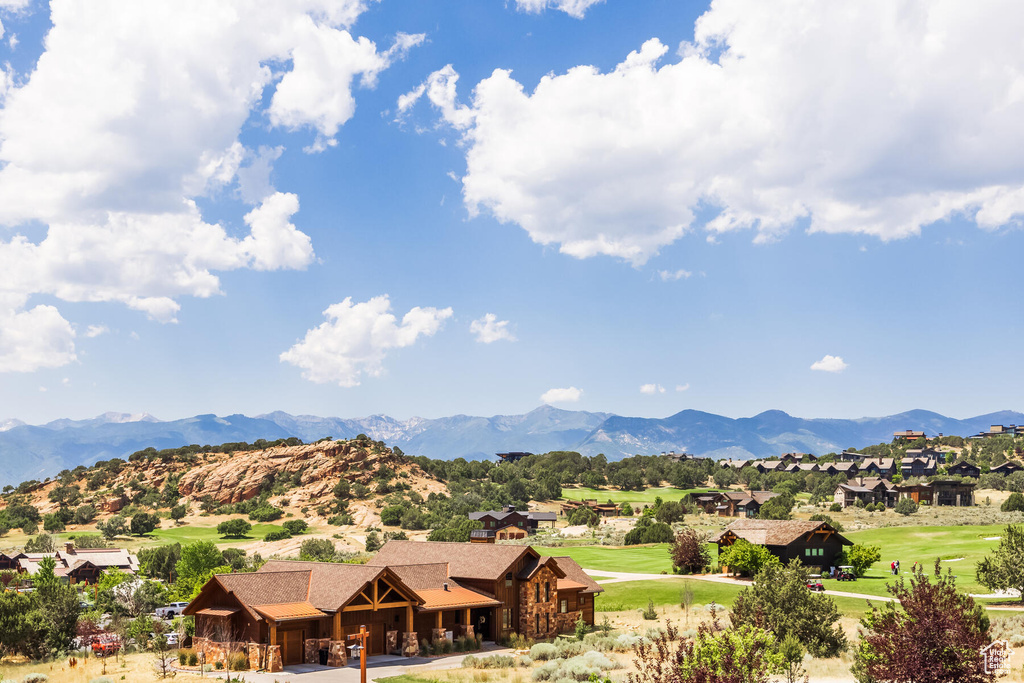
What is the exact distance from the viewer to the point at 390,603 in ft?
155

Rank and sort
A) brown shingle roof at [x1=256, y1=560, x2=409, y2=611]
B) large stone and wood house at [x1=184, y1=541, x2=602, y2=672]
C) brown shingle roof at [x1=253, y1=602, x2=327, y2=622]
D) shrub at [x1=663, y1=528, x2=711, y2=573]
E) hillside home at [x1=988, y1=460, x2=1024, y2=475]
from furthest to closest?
hillside home at [x1=988, y1=460, x2=1024, y2=475]
shrub at [x1=663, y1=528, x2=711, y2=573]
brown shingle roof at [x1=256, y1=560, x2=409, y2=611]
large stone and wood house at [x1=184, y1=541, x2=602, y2=672]
brown shingle roof at [x1=253, y1=602, x2=327, y2=622]

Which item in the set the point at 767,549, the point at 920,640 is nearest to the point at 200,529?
the point at 767,549

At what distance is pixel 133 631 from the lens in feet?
172

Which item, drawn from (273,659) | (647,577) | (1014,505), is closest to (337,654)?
(273,659)

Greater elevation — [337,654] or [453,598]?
[453,598]

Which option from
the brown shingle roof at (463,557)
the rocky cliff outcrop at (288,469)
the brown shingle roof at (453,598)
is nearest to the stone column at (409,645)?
the brown shingle roof at (453,598)

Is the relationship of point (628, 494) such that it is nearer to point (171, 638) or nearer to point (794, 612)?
point (171, 638)

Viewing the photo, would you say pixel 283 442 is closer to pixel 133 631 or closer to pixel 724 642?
pixel 133 631

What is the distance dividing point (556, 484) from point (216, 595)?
129068mm

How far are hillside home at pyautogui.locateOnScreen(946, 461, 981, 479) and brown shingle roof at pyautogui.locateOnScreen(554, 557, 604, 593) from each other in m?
137

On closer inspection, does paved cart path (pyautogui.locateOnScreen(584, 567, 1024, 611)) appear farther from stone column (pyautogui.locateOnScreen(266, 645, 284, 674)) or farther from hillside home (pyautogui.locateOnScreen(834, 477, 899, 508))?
hillside home (pyautogui.locateOnScreen(834, 477, 899, 508))

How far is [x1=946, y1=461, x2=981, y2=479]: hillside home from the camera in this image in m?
168

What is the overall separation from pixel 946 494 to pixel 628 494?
60.5m

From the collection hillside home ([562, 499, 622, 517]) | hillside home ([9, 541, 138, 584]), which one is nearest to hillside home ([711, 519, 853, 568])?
hillside home ([562, 499, 622, 517])
